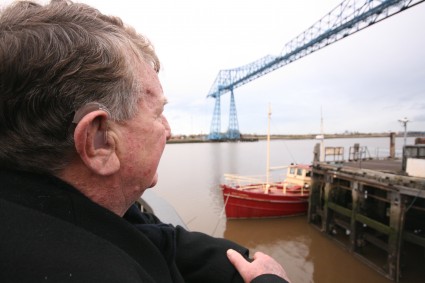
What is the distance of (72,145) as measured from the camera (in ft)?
1.88

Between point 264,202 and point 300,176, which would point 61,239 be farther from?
point 300,176

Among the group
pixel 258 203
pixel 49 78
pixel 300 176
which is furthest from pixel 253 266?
pixel 300 176

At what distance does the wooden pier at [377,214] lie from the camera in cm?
565

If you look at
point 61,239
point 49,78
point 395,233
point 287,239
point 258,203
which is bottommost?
point 287,239

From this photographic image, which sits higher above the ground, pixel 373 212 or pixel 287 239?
pixel 373 212

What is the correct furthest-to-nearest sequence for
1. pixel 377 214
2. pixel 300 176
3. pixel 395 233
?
pixel 300 176
pixel 377 214
pixel 395 233

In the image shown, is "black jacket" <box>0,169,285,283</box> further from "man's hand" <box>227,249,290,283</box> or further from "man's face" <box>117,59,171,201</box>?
"man's hand" <box>227,249,290,283</box>

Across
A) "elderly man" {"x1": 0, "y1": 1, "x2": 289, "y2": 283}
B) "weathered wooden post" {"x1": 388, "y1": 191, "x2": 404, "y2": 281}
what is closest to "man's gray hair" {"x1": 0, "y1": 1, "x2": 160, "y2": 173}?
"elderly man" {"x1": 0, "y1": 1, "x2": 289, "y2": 283}

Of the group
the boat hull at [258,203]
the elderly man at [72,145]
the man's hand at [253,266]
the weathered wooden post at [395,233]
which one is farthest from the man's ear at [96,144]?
the boat hull at [258,203]

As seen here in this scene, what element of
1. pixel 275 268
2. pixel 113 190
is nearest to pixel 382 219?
pixel 275 268

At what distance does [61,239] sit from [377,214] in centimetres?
917

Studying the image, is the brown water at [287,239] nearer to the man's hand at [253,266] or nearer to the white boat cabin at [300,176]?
the white boat cabin at [300,176]

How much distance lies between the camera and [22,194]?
0.49 meters

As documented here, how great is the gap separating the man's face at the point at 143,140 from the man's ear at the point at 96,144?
30 millimetres
